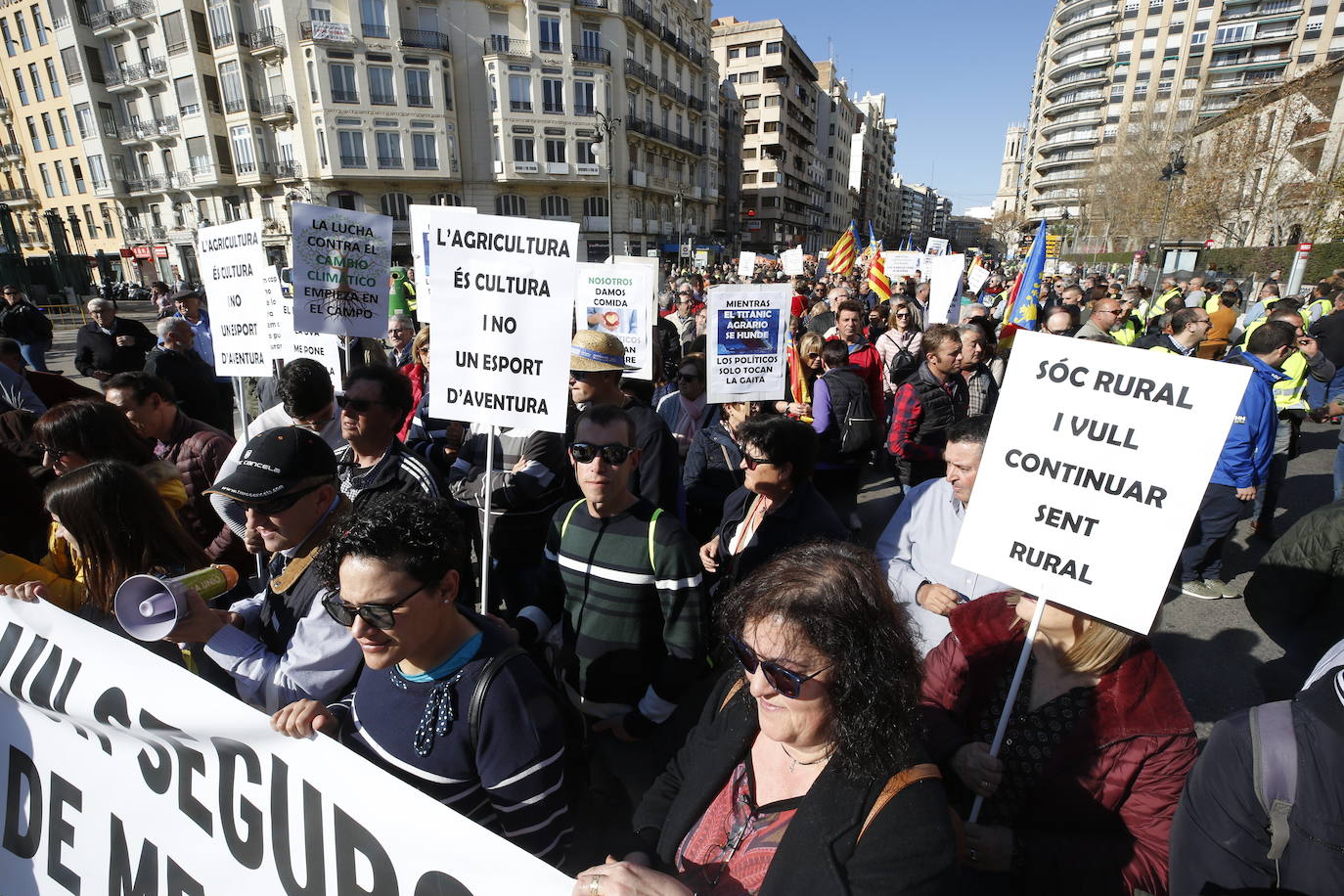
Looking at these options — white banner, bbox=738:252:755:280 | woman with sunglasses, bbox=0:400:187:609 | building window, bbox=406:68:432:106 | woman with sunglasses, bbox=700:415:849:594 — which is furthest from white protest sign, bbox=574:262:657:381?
building window, bbox=406:68:432:106

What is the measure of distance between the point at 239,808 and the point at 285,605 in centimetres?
62

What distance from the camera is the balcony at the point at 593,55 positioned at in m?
40.3

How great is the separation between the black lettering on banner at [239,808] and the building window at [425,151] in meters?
42.8

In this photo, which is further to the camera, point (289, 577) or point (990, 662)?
point (289, 577)

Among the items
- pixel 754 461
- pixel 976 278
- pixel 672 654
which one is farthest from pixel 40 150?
pixel 672 654

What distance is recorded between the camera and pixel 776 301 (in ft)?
16.1

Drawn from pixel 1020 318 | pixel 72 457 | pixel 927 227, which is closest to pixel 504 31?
pixel 1020 318

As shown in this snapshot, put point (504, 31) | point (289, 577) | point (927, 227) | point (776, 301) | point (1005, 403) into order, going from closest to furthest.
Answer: point (1005, 403) → point (289, 577) → point (776, 301) → point (504, 31) → point (927, 227)

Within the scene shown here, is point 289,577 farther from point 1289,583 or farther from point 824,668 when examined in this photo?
point 1289,583

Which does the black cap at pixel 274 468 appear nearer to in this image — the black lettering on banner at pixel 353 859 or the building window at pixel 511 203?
the black lettering on banner at pixel 353 859

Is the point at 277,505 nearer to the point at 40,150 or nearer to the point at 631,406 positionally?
the point at 631,406

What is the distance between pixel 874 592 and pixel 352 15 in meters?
45.5

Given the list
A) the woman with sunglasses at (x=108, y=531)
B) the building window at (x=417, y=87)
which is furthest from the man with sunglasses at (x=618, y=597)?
the building window at (x=417, y=87)

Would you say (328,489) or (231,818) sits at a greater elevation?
(328,489)
